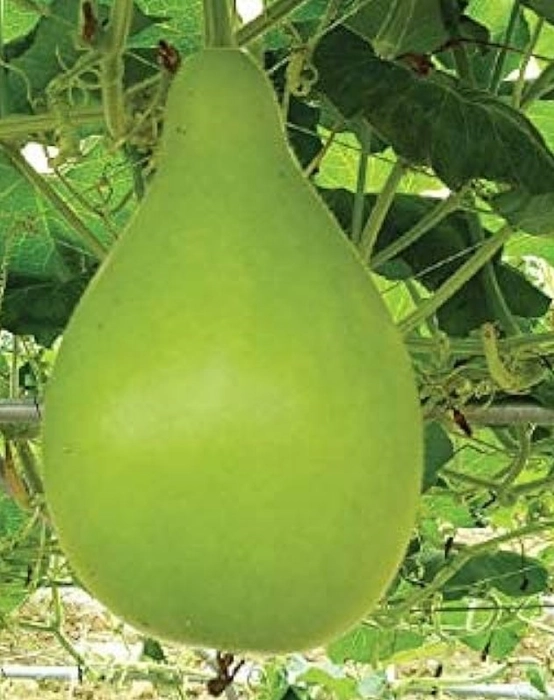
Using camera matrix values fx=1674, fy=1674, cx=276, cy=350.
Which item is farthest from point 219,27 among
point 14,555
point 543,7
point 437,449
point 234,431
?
point 14,555

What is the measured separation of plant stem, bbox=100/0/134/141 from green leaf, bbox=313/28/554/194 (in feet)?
0.47

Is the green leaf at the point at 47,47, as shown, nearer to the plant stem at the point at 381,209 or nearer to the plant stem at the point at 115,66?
the plant stem at the point at 381,209

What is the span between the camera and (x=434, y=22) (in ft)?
3.48

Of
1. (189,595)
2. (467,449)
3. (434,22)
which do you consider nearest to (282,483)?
(189,595)

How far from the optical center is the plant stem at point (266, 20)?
31.5 inches

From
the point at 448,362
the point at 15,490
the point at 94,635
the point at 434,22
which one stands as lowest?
the point at 94,635

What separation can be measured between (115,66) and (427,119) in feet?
0.67

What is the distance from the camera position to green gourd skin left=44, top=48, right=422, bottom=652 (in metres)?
0.59

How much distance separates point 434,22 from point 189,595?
565mm

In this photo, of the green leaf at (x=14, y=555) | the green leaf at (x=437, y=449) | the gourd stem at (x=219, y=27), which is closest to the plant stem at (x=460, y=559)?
the green leaf at (x=437, y=449)

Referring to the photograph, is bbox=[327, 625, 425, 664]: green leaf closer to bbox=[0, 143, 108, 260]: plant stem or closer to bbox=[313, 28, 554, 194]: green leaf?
bbox=[0, 143, 108, 260]: plant stem

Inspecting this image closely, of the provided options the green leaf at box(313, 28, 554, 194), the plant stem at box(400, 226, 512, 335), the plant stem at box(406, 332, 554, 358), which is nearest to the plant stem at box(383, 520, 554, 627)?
the plant stem at box(406, 332, 554, 358)

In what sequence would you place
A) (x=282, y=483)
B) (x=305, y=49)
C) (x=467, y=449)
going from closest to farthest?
(x=282, y=483), (x=305, y=49), (x=467, y=449)

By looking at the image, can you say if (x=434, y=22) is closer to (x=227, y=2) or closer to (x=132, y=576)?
(x=227, y=2)
